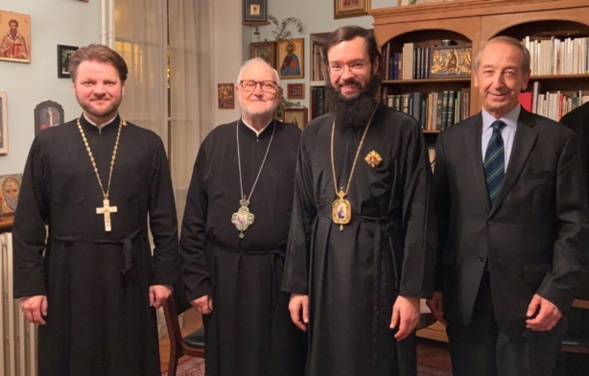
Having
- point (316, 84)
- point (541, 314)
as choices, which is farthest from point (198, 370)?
point (316, 84)

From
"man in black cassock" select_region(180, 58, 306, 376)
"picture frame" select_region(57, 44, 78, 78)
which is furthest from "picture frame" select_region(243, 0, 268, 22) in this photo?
"man in black cassock" select_region(180, 58, 306, 376)

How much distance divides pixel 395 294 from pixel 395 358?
0.22 meters

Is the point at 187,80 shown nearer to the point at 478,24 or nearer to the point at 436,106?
the point at 436,106

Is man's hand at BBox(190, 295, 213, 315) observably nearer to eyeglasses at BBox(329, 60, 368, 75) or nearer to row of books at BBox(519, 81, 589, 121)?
eyeglasses at BBox(329, 60, 368, 75)

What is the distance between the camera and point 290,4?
4738 millimetres

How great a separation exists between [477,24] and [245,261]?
229 cm

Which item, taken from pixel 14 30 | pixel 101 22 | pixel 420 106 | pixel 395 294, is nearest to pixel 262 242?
pixel 395 294

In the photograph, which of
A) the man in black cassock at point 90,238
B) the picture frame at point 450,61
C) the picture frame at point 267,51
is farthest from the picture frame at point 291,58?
the man in black cassock at point 90,238

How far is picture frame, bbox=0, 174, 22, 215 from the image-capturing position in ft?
9.30

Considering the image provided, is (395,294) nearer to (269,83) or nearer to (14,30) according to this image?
(269,83)

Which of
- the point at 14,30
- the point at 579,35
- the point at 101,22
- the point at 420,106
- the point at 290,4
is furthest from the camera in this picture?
the point at 290,4

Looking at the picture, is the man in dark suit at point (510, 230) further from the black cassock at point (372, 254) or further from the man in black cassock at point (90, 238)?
the man in black cassock at point (90, 238)

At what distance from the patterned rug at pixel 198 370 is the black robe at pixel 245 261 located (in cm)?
104

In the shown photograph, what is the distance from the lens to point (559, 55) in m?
3.55
